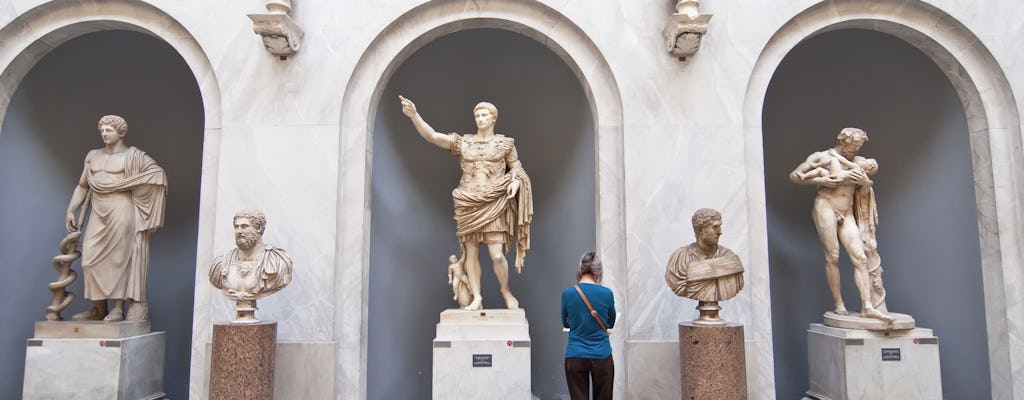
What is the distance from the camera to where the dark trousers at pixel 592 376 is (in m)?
4.92

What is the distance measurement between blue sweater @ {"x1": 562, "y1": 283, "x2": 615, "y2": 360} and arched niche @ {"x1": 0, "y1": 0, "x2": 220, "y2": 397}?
4.44m

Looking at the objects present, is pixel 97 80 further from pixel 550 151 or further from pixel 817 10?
pixel 817 10

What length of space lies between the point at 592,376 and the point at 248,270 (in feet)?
10.0

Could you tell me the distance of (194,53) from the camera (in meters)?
7.04

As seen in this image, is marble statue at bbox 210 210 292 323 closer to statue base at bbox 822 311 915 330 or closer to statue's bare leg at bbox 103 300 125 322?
statue's bare leg at bbox 103 300 125 322

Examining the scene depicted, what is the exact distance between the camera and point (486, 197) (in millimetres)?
6605

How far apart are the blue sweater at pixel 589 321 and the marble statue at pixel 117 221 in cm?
467

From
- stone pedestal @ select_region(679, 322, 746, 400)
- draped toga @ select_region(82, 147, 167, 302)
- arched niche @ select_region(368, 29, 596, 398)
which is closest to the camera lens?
stone pedestal @ select_region(679, 322, 746, 400)

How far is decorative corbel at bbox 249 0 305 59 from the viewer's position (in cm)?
639

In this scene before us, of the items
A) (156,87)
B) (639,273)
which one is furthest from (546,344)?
(156,87)

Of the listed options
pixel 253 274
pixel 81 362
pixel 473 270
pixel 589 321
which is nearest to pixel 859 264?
pixel 589 321

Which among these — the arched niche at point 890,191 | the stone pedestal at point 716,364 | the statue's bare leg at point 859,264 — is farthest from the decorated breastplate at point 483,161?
the arched niche at point 890,191

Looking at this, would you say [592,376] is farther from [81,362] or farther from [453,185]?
[81,362]

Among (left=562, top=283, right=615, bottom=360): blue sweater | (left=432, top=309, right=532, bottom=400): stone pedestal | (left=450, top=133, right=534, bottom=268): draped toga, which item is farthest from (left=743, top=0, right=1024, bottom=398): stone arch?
(left=432, top=309, right=532, bottom=400): stone pedestal
